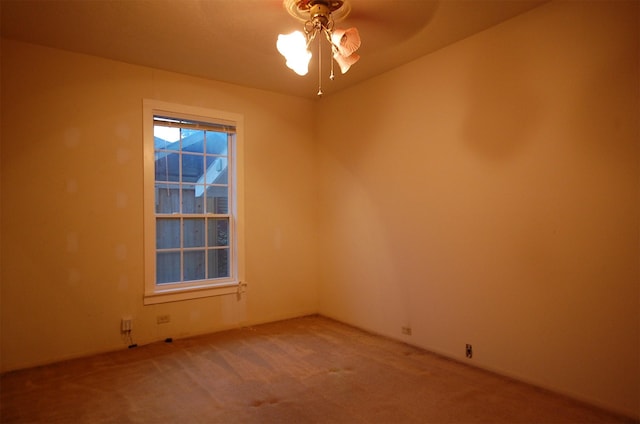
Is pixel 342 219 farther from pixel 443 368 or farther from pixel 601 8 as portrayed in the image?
pixel 601 8

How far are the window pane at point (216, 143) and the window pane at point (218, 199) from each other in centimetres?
42

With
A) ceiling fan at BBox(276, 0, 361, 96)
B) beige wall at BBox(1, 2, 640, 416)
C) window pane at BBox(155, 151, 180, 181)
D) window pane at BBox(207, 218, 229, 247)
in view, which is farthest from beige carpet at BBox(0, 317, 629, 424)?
ceiling fan at BBox(276, 0, 361, 96)

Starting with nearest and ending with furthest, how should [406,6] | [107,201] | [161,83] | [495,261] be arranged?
[406,6]
[495,261]
[107,201]
[161,83]

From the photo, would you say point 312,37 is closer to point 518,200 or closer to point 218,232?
point 518,200

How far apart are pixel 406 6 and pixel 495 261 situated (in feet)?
6.62

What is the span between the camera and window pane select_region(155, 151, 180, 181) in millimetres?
3902

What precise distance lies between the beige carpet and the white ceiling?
8.86 ft

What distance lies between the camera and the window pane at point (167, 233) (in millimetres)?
3857

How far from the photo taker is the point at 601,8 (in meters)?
2.38

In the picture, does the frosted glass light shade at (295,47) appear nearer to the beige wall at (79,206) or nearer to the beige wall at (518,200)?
the beige wall at (518,200)

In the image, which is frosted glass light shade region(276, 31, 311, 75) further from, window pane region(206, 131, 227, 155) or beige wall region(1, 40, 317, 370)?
window pane region(206, 131, 227, 155)

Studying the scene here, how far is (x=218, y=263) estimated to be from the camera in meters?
4.24

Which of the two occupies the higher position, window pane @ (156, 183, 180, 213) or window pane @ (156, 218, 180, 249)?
window pane @ (156, 183, 180, 213)

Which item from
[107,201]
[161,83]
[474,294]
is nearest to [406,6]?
[474,294]
